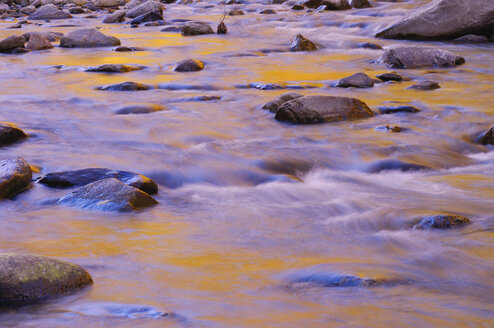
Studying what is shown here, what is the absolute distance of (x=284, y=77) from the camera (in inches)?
275

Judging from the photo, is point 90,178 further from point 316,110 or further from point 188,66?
point 188,66

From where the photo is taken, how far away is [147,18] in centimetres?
1428

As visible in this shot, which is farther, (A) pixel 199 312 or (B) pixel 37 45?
(B) pixel 37 45

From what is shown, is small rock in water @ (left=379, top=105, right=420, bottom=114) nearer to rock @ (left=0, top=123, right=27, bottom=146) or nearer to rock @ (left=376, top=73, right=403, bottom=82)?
rock @ (left=376, top=73, right=403, bottom=82)

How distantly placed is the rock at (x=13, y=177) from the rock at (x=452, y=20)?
728 centimetres

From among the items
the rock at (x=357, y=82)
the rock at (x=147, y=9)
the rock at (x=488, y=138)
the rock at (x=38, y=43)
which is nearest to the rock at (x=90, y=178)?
the rock at (x=488, y=138)

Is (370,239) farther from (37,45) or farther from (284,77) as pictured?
(37,45)

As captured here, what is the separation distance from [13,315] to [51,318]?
0.11m

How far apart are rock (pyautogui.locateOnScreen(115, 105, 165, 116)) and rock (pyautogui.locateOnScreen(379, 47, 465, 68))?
3.14m

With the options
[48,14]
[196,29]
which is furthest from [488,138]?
[48,14]

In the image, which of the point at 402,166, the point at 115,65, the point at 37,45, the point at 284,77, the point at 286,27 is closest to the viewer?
the point at 402,166

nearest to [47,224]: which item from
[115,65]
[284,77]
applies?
[284,77]

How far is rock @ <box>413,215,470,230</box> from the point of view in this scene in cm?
275

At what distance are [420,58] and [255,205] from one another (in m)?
4.74
